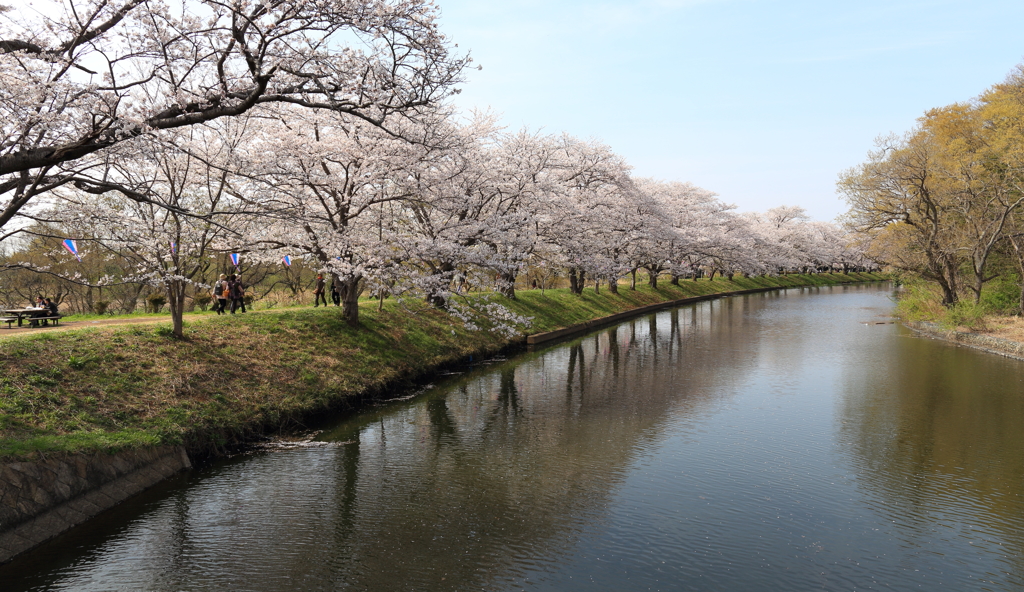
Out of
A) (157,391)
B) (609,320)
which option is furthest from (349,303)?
(609,320)

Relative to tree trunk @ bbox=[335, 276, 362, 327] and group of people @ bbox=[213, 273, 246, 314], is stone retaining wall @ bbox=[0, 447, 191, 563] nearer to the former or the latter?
tree trunk @ bbox=[335, 276, 362, 327]

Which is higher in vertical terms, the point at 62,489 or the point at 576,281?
the point at 576,281

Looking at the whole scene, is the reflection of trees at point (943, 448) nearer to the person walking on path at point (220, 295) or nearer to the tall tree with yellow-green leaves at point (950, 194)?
the tall tree with yellow-green leaves at point (950, 194)

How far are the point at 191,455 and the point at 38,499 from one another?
121 inches

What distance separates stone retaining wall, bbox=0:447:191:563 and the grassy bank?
0.24 meters

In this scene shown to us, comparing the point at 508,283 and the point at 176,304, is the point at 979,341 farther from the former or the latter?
the point at 176,304

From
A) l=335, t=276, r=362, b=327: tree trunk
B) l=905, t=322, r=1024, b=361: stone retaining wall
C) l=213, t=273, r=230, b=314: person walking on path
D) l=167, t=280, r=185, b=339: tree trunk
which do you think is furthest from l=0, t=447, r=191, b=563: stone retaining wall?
l=905, t=322, r=1024, b=361: stone retaining wall

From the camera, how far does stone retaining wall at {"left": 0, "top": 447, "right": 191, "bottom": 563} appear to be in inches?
315

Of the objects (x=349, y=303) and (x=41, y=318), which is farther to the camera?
(x=349, y=303)

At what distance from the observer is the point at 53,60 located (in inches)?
351

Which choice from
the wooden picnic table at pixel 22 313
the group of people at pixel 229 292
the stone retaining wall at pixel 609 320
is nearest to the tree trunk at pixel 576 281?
the stone retaining wall at pixel 609 320

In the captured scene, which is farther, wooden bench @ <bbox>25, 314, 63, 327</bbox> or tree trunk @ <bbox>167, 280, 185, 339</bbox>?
wooden bench @ <bbox>25, 314, 63, 327</bbox>

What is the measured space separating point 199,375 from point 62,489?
467 cm

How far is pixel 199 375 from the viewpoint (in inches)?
526
